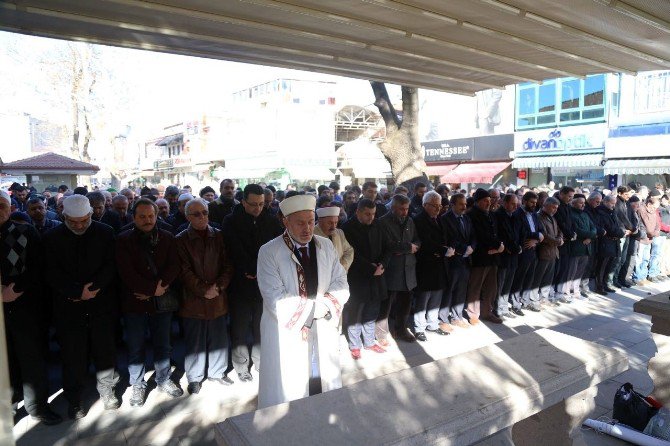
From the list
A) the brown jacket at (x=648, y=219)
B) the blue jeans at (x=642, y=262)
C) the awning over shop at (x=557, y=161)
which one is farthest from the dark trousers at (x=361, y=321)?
the awning over shop at (x=557, y=161)

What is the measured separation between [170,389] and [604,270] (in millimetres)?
7848

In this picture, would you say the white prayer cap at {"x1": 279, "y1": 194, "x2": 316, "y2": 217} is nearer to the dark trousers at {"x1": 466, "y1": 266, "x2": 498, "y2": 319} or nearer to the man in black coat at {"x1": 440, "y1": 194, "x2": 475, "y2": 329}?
the man in black coat at {"x1": 440, "y1": 194, "x2": 475, "y2": 329}

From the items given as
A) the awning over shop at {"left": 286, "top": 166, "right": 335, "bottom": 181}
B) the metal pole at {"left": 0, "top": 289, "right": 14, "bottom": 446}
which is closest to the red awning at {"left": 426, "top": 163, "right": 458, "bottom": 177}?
the awning over shop at {"left": 286, "top": 166, "right": 335, "bottom": 181}

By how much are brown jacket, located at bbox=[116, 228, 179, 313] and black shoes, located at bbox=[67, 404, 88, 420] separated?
878mm

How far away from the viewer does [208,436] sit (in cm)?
375

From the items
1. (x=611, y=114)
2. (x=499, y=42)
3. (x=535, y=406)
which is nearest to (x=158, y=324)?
(x=535, y=406)

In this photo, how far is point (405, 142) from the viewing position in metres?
10.5

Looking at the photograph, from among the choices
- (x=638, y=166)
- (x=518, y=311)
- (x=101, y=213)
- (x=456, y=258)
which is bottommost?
(x=518, y=311)

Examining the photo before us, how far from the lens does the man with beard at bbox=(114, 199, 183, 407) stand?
4117 millimetres

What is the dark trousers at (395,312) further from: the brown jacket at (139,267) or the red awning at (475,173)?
the red awning at (475,173)

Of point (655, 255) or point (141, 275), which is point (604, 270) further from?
point (141, 275)

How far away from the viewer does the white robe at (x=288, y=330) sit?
322cm

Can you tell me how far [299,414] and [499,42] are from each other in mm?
3968

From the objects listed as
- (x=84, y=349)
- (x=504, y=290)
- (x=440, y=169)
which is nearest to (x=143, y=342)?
(x=84, y=349)
